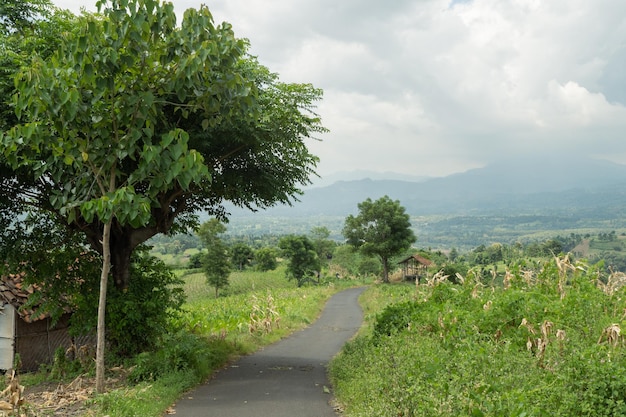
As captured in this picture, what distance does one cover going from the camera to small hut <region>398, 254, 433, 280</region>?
60406 mm

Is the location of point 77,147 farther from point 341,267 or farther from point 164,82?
point 341,267

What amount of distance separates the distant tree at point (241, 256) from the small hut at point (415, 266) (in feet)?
95.7

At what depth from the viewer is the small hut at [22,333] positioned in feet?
47.4

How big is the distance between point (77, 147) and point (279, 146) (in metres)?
4.51

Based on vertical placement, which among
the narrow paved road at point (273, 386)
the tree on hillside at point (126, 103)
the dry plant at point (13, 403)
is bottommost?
the narrow paved road at point (273, 386)

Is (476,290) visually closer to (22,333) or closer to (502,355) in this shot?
(502,355)

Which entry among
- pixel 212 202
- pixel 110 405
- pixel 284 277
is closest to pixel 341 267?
pixel 284 277

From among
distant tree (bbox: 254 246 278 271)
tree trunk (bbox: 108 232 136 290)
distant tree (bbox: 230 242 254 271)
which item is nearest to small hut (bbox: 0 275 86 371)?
tree trunk (bbox: 108 232 136 290)

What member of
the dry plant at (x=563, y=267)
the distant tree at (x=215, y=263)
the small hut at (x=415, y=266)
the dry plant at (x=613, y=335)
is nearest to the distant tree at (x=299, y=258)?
the distant tree at (x=215, y=263)

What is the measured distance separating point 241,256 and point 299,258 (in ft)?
81.3

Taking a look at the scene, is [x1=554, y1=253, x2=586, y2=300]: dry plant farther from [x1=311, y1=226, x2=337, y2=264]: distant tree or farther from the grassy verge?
[x1=311, y1=226, x2=337, y2=264]: distant tree

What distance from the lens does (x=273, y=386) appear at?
420 inches

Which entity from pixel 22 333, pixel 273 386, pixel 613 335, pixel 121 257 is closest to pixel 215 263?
pixel 22 333

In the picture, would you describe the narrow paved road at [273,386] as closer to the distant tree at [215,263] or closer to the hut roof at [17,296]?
the hut roof at [17,296]
